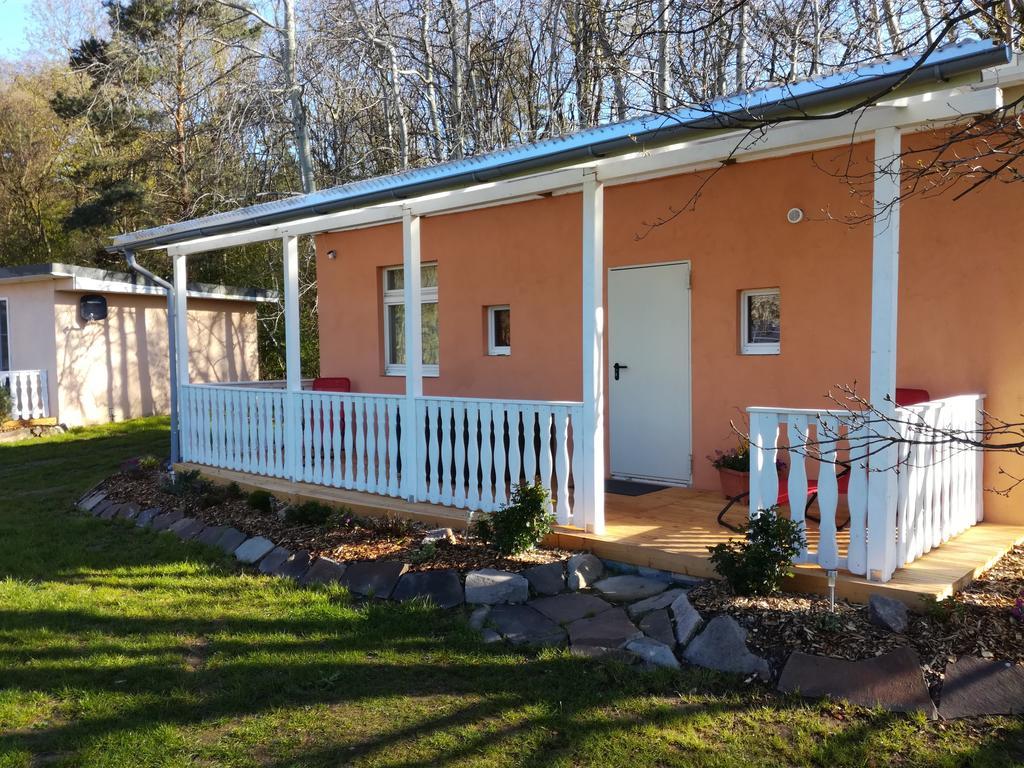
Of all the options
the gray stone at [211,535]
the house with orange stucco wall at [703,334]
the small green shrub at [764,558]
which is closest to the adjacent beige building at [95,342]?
the house with orange stucco wall at [703,334]

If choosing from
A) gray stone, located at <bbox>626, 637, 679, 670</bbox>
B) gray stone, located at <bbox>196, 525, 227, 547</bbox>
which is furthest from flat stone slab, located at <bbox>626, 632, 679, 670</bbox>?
gray stone, located at <bbox>196, 525, 227, 547</bbox>

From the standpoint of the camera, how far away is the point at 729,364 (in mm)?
6617

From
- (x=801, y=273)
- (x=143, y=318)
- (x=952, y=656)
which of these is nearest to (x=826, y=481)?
(x=952, y=656)

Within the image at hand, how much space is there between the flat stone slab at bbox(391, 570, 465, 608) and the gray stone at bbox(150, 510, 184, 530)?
3026mm

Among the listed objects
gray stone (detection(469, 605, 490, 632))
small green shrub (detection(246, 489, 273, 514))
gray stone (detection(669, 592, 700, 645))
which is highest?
small green shrub (detection(246, 489, 273, 514))

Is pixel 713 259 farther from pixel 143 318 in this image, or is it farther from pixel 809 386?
pixel 143 318

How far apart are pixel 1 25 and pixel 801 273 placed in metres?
22.4

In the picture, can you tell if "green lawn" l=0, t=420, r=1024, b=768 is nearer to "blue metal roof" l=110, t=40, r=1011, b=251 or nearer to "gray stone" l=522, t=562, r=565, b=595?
"gray stone" l=522, t=562, r=565, b=595

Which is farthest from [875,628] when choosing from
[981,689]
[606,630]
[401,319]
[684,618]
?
[401,319]

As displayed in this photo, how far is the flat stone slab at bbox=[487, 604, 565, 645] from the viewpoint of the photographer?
4.23 metres

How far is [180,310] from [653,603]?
615 cm

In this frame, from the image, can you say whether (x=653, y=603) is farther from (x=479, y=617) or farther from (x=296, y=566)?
(x=296, y=566)

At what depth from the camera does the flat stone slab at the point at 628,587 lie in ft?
15.1

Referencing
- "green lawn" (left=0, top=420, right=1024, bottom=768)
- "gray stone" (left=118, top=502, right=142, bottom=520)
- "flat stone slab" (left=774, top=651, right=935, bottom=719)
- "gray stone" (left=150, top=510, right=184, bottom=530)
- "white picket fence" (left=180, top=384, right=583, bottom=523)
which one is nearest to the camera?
"green lawn" (left=0, top=420, right=1024, bottom=768)
